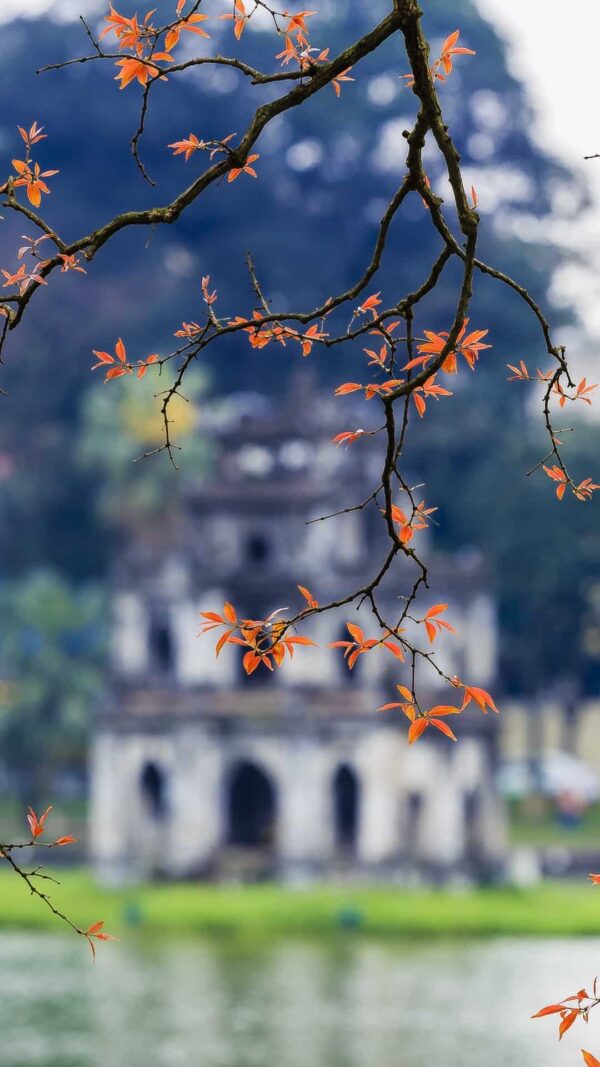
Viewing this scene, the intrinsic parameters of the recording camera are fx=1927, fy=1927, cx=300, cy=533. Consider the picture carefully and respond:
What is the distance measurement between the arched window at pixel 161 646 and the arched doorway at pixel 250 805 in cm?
162

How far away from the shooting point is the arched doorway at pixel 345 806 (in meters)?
23.2

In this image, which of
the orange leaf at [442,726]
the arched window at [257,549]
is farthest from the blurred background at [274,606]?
the orange leaf at [442,726]

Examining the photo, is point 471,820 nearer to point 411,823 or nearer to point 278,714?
point 411,823

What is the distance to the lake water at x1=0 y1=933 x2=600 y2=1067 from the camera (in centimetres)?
1265

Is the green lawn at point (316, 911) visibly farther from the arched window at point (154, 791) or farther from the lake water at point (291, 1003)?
the arched window at point (154, 791)

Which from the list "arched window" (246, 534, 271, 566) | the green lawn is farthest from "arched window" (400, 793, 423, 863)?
"arched window" (246, 534, 271, 566)

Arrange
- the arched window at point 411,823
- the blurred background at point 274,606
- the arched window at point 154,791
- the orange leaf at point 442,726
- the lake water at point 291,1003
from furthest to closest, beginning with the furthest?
the arched window at point 154,791, the arched window at point 411,823, the blurred background at point 274,606, the lake water at point 291,1003, the orange leaf at point 442,726

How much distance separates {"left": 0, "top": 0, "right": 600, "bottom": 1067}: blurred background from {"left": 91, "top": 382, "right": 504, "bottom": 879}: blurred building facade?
0.04 meters

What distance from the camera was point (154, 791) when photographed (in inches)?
922

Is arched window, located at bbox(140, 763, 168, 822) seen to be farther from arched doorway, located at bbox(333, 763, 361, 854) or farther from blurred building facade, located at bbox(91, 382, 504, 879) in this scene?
arched doorway, located at bbox(333, 763, 361, 854)

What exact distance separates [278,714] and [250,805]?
2168mm

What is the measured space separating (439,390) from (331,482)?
65.3 feet

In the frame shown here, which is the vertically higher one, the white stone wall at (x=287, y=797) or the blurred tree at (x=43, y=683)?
the blurred tree at (x=43, y=683)

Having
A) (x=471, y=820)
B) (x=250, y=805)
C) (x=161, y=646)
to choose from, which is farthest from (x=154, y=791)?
(x=471, y=820)
